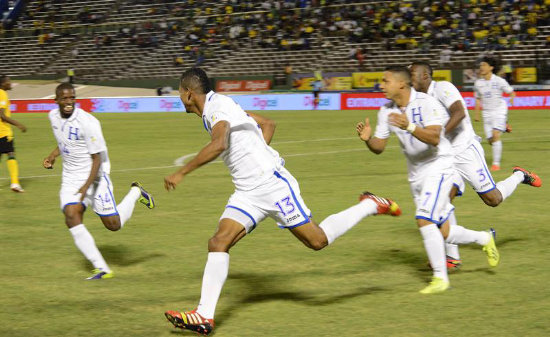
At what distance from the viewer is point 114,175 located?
15562 millimetres

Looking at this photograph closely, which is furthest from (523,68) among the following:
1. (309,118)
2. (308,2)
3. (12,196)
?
(12,196)

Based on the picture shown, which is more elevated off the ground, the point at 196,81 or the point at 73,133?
the point at 196,81

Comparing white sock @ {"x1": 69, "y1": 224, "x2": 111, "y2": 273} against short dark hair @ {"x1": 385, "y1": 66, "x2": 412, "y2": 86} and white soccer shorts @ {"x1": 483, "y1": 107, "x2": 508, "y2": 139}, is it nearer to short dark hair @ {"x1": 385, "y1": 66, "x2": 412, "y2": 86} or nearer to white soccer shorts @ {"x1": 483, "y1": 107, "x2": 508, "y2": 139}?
short dark hair @ {"x1": 385, "y1": 66, "x2": 412, "y2": 86}

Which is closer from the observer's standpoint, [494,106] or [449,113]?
[449,113]

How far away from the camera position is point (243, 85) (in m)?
45.3

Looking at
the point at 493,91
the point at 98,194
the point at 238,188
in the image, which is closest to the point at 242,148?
the point at 238,188

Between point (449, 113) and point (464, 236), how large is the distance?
1.65 m

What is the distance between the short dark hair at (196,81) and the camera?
221 inches

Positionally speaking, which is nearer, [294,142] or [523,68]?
[294,142]

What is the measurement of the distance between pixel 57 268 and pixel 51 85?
4629cm

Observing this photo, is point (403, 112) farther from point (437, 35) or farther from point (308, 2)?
point (308, 2)

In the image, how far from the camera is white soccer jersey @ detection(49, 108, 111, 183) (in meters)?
7.44

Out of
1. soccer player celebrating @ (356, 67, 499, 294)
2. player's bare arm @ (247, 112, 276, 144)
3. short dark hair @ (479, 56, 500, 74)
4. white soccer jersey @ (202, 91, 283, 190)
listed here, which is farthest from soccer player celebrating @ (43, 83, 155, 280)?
short dark hair @ (479, 56, 500, 74)

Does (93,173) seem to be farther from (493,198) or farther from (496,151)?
(496,151)
